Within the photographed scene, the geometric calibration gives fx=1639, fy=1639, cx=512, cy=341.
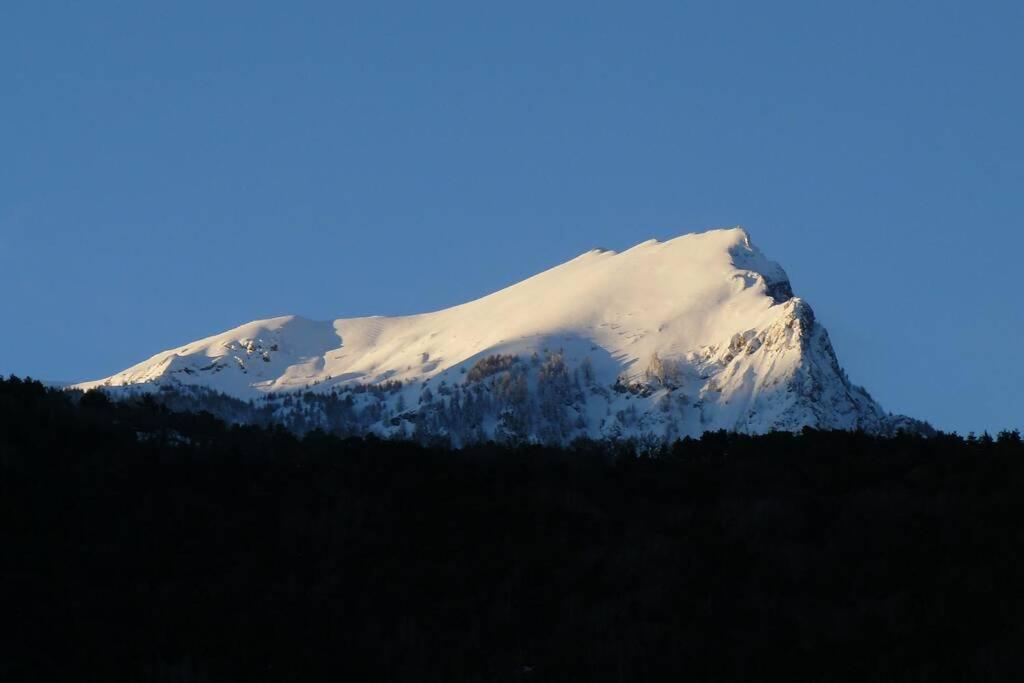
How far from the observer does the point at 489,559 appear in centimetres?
2983

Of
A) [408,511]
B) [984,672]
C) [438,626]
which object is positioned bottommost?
[984,672]

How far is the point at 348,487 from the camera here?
33031 mm

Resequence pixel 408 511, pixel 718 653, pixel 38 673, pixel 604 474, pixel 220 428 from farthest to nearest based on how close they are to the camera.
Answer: pixel 220 428 → pixel 604 474 → pixel 408 511 → pixel 718 653 → pixel 38 673

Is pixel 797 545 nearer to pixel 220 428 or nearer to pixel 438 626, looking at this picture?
pixel 438 626

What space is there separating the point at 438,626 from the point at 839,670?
255 inches

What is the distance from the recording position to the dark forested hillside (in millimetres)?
24922

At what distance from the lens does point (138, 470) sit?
3259cm

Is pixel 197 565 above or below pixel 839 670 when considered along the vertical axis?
above

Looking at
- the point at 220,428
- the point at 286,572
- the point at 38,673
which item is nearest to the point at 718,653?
the point at 286,572

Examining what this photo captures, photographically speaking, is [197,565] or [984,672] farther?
[197,565]

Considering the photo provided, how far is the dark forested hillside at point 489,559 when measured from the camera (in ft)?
81.8

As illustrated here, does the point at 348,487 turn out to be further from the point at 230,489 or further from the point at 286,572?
the point at 286,572

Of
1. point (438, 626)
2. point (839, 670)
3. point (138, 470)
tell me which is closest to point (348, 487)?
point (138, 470)

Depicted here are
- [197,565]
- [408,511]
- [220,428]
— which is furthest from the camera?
[220,428]
